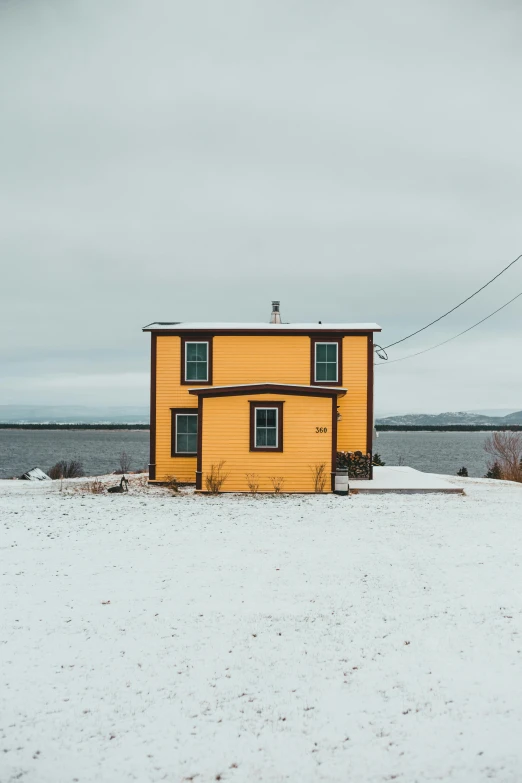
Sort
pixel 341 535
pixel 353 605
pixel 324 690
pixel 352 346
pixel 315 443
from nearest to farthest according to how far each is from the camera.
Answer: pixel 324 690 < pixel 353 605 < pixel 341 535 < pixel 315 443 < pixel 352 346

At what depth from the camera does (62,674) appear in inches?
249

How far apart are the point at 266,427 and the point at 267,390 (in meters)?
1.27

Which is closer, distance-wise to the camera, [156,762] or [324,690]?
[156,762]

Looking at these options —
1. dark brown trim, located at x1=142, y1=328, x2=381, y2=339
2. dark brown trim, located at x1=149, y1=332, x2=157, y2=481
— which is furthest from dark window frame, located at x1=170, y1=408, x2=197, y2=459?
dark brown trim, located at x1=142, y1=328, x2=381, y2=339

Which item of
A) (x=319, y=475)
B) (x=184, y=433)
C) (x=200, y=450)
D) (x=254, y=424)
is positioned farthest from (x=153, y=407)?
(x=319, y=475)

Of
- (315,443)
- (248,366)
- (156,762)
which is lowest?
(156,762)

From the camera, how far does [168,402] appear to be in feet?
73.8

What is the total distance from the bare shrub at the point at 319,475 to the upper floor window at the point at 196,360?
5.61 m

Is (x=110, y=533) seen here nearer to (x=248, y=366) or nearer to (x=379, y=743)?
(x=379, y=743)

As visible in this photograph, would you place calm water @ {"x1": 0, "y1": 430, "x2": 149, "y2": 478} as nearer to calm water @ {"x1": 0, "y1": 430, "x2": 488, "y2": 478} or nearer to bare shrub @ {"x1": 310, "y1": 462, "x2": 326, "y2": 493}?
calm water @ {"x1": 0, "y1": 430, "x2": 488, "y2": 478}

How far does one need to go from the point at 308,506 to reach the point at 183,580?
25.1 feet

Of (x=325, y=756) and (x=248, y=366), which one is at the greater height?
(x=248, y=366)

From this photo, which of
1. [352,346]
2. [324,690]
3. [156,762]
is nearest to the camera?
[156,762]

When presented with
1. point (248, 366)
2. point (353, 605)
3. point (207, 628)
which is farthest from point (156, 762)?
point (248, 366)
